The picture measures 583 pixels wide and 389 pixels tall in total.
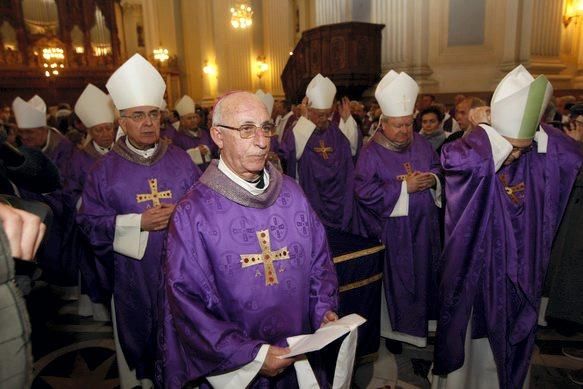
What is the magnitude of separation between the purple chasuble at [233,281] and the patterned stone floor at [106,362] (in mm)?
1761

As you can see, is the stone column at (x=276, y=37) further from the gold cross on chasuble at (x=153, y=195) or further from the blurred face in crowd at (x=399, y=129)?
the gold cross on chasuble at (x=153, y=195)

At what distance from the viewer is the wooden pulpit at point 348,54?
1095 cm

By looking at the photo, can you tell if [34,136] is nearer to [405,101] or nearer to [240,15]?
[405,101]

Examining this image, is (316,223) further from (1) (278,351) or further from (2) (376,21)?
(2) (376,21)

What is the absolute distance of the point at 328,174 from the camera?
19.6 feet

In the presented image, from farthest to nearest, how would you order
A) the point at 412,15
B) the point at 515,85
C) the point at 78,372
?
the point at 412,15
the point at 78,372
the point at 515,85

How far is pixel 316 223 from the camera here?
2.29 meters

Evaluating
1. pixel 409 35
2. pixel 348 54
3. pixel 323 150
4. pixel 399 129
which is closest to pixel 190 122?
pixel 323 150

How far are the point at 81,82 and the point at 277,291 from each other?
2242cm

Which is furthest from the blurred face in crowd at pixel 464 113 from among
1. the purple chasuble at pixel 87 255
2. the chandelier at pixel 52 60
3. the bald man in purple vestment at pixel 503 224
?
the chandelier at pixel 52 60

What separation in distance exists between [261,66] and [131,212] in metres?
18.0

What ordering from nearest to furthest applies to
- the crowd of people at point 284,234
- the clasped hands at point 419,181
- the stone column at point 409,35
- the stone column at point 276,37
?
the crowd of people at point 284,234, the clasped hands at point 419,181, the stone column at point 409,35, the stone column at point 276,37

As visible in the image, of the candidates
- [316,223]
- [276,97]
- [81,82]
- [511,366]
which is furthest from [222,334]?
[81,82]

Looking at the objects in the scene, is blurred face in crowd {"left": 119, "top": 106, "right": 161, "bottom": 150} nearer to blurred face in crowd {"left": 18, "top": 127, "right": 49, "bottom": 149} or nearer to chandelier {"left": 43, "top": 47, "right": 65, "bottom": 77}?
blurred face in crowd {"left": 18, "top": 127, "right": 49, "bottom": 149}
